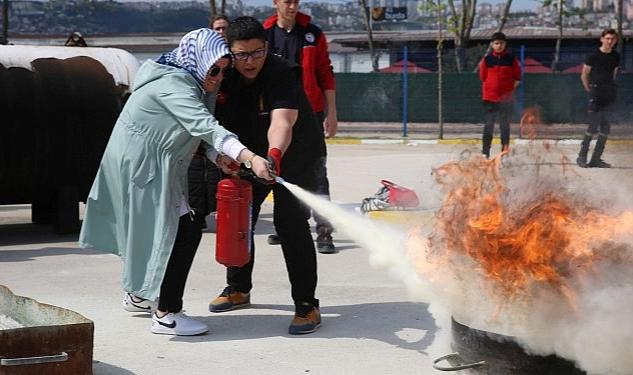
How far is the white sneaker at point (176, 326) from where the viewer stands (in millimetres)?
6145

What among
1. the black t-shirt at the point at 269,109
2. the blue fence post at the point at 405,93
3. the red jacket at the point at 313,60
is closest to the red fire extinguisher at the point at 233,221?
the black t-shirt at the point at 269,109

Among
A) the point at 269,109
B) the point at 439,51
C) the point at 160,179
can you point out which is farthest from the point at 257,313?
the point at 439,51

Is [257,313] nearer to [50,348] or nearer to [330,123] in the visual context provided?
[50,348]

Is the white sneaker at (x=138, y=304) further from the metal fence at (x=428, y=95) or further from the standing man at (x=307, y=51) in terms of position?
the metal fence at (x=428, y=95)

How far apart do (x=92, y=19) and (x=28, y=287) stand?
64.1m

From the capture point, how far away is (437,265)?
4.85m

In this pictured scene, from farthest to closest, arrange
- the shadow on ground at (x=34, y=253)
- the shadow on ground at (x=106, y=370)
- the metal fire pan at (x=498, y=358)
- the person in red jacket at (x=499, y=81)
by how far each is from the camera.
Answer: the person in red jacket at (x=499, y=81), the shadow on ground at (x=34, y=253), the shadow on ground at (x=106, y=370), the metal fire pan at (x=498, y=358)

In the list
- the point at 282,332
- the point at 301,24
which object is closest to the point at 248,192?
the point at 282,332

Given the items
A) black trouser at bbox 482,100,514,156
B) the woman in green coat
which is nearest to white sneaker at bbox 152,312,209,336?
the woman in green coat

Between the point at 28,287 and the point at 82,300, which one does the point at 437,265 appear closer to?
the point at 82,300

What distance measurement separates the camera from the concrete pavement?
5.64 metres

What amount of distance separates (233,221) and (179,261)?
475 millimetres

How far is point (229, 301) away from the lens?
22.3 ft

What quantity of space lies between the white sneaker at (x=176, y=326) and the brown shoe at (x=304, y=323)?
49 centimetres
